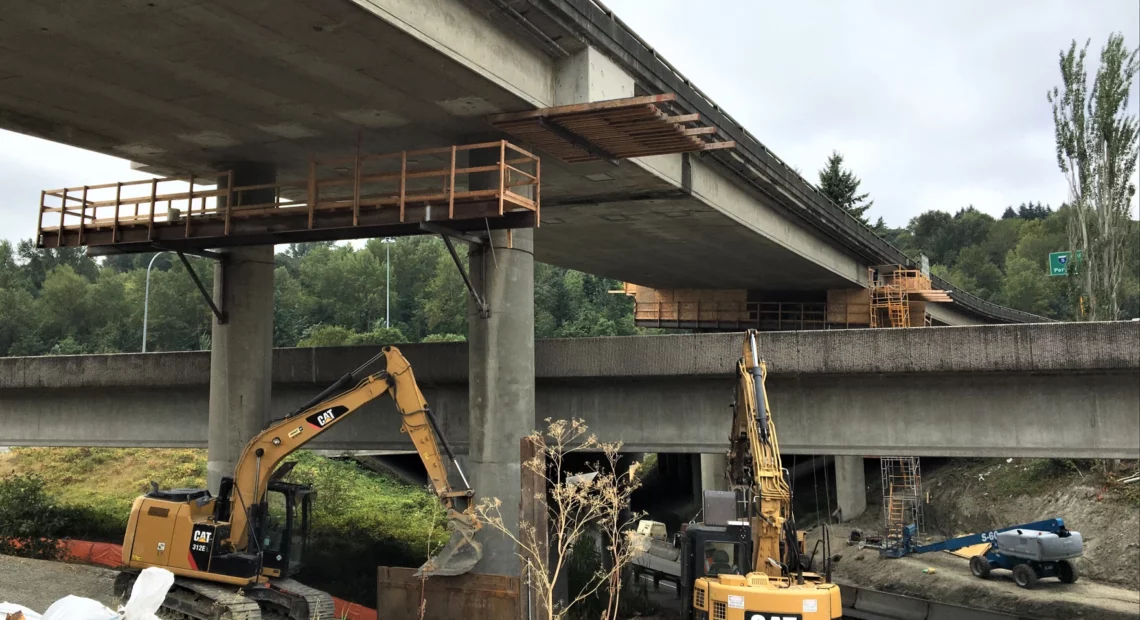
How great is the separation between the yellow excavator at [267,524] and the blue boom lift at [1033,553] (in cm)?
1750

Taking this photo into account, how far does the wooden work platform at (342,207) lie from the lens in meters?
15.6

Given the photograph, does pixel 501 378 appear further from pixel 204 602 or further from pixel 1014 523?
pixel 1014 523

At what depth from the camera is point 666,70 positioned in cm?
1842

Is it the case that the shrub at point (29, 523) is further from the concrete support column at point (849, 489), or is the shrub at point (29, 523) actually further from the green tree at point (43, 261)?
the green tree at point (43, 261)

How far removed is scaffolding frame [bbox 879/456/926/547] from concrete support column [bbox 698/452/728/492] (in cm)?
625

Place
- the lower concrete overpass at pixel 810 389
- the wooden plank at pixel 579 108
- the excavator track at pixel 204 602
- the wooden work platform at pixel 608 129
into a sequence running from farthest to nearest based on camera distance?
the wooden work platform at pixel 608 129 → the excavator track at pixel 204 602 → the lower concrete overpass at pixel 810 389 → the wooden plank at pixel 579 108

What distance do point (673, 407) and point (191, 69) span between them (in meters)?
10.6

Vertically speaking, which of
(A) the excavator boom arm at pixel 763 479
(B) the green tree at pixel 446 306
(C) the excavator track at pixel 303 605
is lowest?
(C) the excavator track at pixel 303 605

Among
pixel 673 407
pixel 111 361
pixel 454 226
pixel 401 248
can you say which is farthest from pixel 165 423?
pixel 401 248

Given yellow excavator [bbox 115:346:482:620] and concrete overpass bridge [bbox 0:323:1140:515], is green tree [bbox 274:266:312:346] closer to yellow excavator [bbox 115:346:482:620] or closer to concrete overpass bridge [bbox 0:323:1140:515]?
concrete overpass bridge [bbox 0:323:1140:515]

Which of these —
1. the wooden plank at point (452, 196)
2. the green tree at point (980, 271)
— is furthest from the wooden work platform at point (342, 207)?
the green tree at point (980, 271)

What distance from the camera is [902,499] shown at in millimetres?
32844

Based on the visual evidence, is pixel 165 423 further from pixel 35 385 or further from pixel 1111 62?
pixel 1111 62

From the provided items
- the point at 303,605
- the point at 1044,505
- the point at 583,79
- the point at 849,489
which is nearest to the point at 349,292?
the point at 849,489
